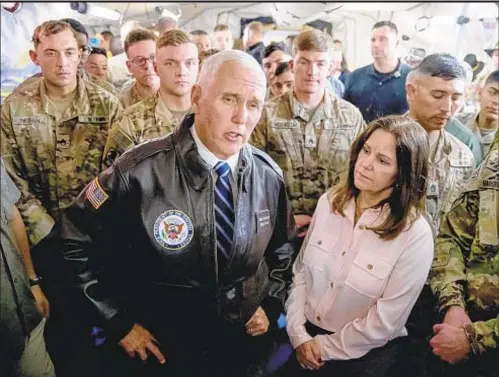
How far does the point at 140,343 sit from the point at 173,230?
0.88 feet

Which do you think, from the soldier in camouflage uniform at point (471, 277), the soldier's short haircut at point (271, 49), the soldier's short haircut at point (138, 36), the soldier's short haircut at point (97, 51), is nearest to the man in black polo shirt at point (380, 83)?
the soldier's short haircut at point (271, 49)

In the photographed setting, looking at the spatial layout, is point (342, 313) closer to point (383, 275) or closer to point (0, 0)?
point (383, 275)

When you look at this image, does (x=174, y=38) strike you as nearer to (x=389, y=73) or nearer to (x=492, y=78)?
(x=389, y=73)

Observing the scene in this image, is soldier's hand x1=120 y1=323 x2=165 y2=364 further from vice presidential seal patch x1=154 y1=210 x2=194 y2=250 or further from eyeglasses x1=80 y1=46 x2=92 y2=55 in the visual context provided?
eyeglasses x1=80 y1=46 x2=92 y2=55

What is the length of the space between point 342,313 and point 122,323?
454 millimetres

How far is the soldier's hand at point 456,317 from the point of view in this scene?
998 millimetres

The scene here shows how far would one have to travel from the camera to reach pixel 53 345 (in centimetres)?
104

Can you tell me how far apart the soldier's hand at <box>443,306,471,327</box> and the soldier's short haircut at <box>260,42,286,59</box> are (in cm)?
77

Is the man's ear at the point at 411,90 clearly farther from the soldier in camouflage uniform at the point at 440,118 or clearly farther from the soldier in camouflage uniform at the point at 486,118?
the soldier in camouflage uniform at the point at 486,118

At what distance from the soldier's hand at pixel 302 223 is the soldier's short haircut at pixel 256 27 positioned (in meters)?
0.46

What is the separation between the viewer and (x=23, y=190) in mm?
1113

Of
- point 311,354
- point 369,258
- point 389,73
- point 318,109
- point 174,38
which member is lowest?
point 311,354

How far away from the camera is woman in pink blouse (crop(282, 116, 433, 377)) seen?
3.21ft

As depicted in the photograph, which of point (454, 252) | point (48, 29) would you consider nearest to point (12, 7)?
point (48, 29)
